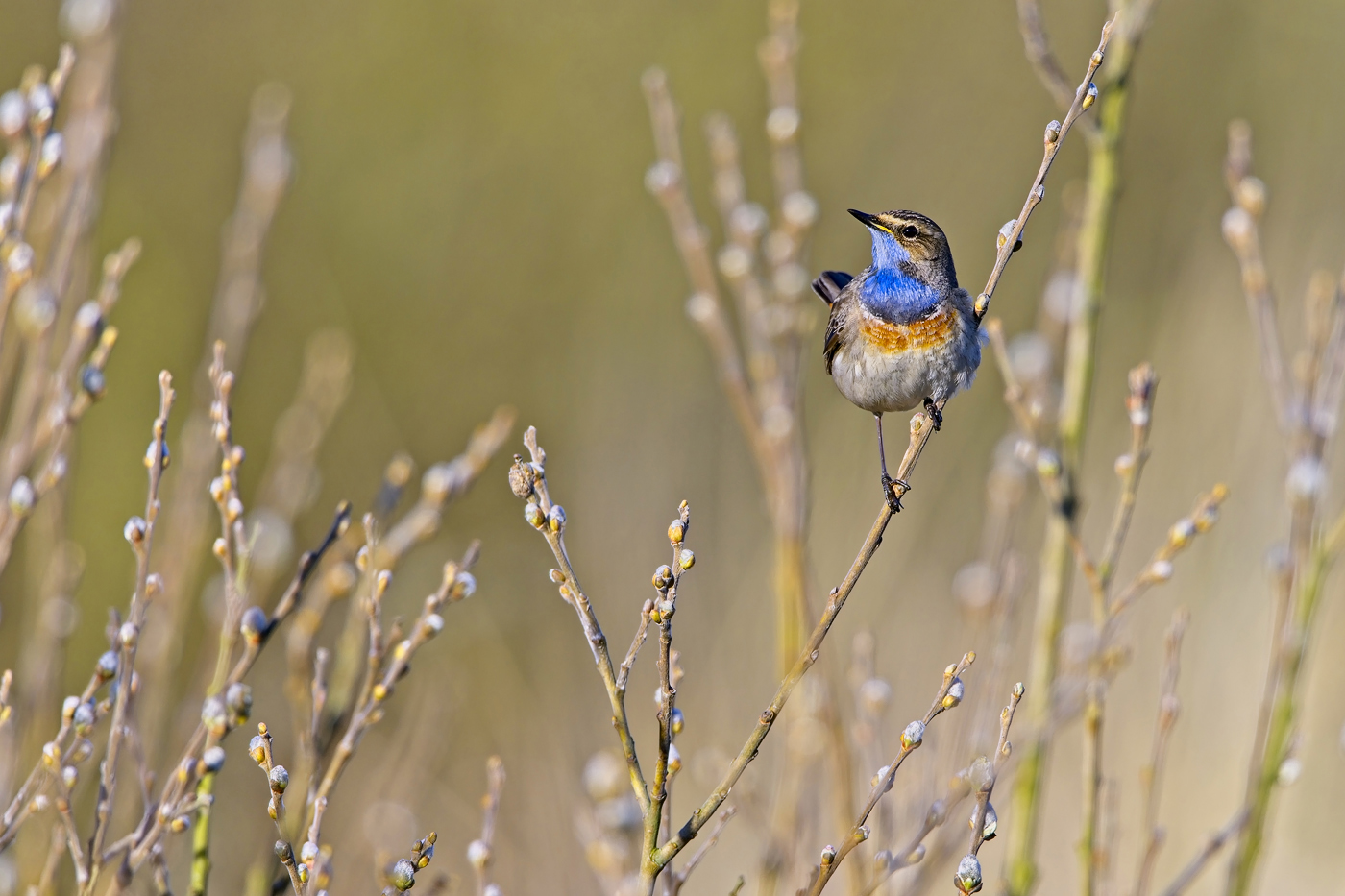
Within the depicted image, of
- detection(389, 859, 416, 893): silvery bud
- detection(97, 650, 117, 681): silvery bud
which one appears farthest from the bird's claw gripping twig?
detection(97, 650, 117, 681): silvery bud

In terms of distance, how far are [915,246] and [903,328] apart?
0.83 ft

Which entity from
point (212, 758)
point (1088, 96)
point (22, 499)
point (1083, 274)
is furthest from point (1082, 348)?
point (22, 499)

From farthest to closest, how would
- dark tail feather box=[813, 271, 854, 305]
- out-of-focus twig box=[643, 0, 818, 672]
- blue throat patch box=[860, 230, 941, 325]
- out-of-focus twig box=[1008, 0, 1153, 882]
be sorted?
dark tail feather box=[813, 271, 854, 305], out-of-focus twig box=[643, 0, 818, 672], blue throat patch box=[860, 230, 941, 325], out-of-focus twig box=[1008, 0, 1153, 882]

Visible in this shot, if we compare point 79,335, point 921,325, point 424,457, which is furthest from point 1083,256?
point 424,457

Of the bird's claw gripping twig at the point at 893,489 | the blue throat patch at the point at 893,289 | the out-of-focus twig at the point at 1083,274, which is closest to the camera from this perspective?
the bird's claw gripping twig at the point at 893,489

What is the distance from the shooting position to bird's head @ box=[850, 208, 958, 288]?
116 inches

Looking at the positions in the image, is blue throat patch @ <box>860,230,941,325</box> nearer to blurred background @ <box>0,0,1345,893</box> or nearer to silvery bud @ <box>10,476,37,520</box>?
blurred background @ <box>0,0,1345,893</box>

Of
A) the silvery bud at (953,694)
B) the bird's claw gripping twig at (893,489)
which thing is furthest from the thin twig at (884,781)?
the bird's claw gripping twig at (893,489)

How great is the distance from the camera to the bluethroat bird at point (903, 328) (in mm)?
2732

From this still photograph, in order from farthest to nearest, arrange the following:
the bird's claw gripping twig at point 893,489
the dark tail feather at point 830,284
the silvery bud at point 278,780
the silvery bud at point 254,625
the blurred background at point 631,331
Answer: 1. the blurred background at point 631,331
2. the dark tail feather at point 830,284
3. the bird's claw gripping twig at point 893,489
4. the silvery bud at point 254,625
5. the silvery bud at point 278,780

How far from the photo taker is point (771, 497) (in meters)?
3.18

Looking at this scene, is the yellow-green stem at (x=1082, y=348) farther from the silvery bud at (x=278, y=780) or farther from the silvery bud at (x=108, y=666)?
the silvery bud at (x=108, y=666)

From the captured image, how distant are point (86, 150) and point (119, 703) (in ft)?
4.32

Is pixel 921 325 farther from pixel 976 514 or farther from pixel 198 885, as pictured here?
pixel 976 514
